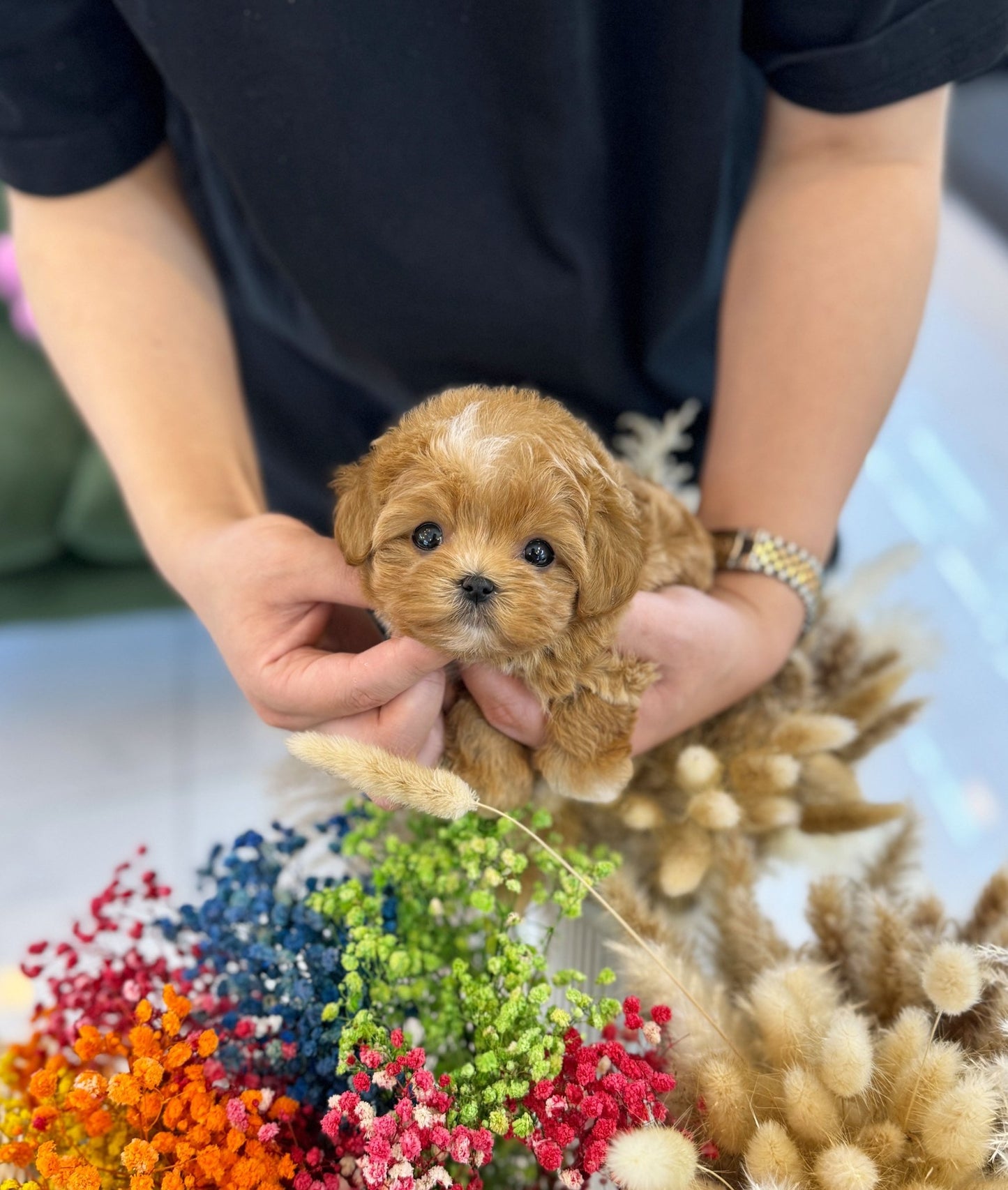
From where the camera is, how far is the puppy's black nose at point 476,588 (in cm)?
70

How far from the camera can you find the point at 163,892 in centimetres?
85

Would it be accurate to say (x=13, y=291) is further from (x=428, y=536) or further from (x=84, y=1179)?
(x=84, y=1179)

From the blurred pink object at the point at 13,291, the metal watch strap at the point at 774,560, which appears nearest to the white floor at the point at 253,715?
the blurred pink object at the point at 13,291

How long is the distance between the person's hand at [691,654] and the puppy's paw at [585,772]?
0.02m

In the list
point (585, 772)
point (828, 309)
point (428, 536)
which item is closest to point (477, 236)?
point (828, 309)

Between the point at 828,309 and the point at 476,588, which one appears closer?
the point at 476,588

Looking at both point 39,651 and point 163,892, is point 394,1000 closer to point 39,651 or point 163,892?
point 163,892

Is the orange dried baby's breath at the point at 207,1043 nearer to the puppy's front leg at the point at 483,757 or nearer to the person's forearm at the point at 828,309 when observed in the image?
the puppy's front leg at the point at 483,757

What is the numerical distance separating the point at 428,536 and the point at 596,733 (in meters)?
0.24

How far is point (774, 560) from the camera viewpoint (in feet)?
3.34

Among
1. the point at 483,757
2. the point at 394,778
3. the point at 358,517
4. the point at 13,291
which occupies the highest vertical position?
the point at 358,517

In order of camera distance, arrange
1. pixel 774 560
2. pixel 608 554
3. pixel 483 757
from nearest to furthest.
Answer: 1. pixel 608 554
2. pixel 483 757
3. pixel 774 560

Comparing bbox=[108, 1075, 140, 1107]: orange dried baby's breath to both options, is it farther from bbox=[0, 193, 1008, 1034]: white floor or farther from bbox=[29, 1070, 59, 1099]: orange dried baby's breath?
bbox=[0, 193, 1008, 1034]: white floor

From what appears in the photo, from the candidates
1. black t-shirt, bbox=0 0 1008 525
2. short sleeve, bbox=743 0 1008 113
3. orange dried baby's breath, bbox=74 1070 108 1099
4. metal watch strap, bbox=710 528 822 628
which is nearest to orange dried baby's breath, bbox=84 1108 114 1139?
orange dried baby's breath, bbox=74 1070 108 1099
